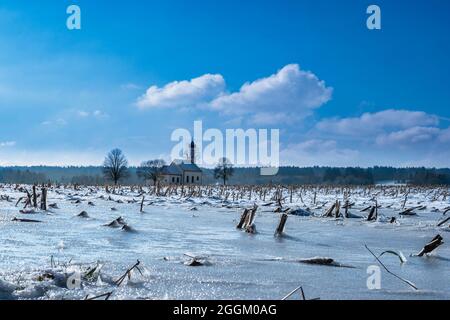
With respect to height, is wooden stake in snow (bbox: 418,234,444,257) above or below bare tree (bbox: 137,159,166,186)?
below

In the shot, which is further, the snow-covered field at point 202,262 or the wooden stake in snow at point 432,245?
the wooden stake in snow at point 432,245

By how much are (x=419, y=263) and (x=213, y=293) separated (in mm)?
2884

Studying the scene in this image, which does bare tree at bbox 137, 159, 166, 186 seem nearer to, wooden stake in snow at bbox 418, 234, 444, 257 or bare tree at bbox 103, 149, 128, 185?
bare tree at bbox 103, 149, 128, 185

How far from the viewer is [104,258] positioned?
4.73m

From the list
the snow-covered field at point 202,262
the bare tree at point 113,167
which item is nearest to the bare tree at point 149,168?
the bare tree at point 113,167

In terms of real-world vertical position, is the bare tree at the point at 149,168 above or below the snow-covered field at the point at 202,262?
above

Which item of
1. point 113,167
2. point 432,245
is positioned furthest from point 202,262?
point 113,167

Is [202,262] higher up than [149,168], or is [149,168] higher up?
[149,168]

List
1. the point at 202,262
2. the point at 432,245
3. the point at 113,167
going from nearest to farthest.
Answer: the point at 202,262 → the point at 432,245 → the point at 113,167

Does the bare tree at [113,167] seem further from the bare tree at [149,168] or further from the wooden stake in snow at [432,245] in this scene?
the wooden stake in snow at [432,245]

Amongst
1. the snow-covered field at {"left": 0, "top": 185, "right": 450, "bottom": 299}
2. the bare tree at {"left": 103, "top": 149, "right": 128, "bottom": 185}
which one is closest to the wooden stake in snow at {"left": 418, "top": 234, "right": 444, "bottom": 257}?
the snow-covered field at {"left": 0, "top": 185, "right": 450, "bottom": 299}

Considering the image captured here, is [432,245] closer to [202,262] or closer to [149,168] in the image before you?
[202,262]
